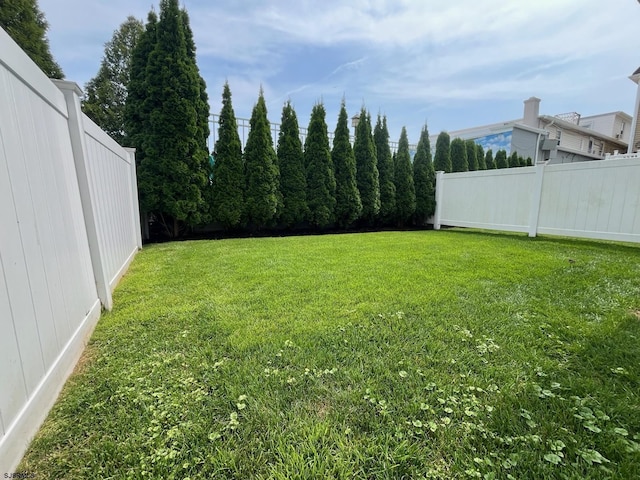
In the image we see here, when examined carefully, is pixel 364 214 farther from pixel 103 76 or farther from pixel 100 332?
pixel 103 76

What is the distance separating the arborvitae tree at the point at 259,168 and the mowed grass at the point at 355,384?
418 centimetres

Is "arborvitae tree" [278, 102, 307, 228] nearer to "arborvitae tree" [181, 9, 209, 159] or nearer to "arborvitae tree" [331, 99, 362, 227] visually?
"arborvitae tree" [331, 99, 362, 227]

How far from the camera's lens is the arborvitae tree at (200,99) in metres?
6.25

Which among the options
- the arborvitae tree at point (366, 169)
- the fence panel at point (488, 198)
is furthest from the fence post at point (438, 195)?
the arborvitae tree at point (366, 169)

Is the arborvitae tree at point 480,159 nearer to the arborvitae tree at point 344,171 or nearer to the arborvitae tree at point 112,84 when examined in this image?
the arborvitae tree at point 344,171

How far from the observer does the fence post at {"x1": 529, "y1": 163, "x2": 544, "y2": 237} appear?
6.14 m

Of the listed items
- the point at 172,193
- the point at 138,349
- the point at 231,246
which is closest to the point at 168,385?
the point at 138,349

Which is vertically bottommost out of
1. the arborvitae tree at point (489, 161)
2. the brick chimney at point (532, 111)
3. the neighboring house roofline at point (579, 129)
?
the arborvitae tree at point (489, 161)

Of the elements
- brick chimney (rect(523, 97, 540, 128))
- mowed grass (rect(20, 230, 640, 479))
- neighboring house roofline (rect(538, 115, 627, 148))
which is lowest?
mowed grass (rect(20, 230, 640, 479))

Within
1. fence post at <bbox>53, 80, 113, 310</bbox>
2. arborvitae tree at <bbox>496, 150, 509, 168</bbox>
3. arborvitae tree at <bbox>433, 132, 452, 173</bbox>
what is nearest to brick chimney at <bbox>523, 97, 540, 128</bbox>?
arborvitae tree at <bbox>496, 150, 509, 168</bbox>

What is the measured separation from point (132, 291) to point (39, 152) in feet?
5.71

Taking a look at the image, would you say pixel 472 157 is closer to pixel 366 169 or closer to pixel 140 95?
pixel 366 169

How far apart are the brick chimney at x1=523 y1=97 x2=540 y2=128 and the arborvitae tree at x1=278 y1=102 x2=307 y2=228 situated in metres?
18.3

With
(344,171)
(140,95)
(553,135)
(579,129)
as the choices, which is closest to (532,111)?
(553,135)
